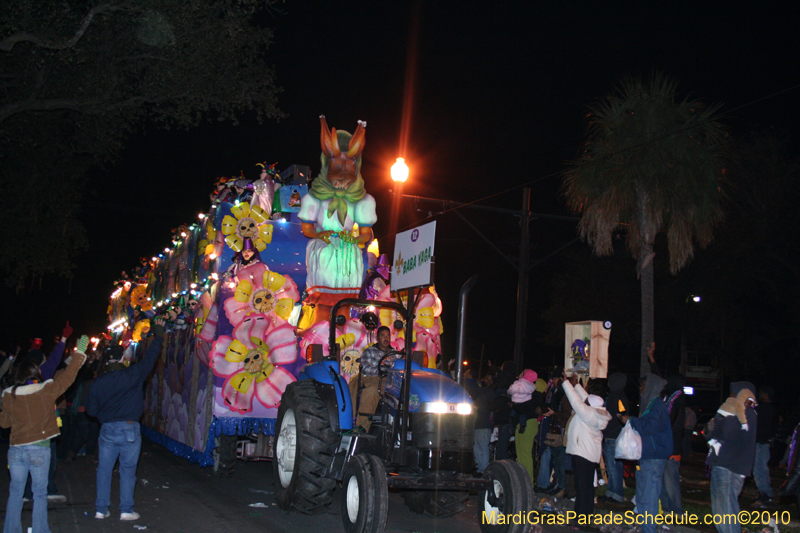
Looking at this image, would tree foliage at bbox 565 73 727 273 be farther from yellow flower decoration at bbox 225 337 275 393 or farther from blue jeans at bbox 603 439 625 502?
yellow flower decoration at bbox 225 337 275 393

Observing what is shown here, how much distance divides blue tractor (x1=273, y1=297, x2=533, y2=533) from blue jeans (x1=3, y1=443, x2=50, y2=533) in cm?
234

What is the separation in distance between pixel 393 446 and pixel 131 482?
2.86 metres

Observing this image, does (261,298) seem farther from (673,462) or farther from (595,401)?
(673,462)

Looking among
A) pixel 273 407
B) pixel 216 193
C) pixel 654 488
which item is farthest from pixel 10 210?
pixel 654 488

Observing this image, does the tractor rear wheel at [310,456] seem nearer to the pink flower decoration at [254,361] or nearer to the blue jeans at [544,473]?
the pink flower decoration at [254,361]

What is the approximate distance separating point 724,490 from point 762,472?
161 inches

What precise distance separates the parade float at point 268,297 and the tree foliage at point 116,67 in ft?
10.0

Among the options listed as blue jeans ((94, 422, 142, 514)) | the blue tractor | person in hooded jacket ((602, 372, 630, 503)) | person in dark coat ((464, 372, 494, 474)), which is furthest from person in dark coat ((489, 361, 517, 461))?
blue jeans ((94, 422, 142, 514))

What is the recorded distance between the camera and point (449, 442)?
6035 millimetres

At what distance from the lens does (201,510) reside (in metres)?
7.29

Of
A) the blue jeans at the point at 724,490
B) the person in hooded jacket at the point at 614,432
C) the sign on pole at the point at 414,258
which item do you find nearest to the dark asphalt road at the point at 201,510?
the person in hooded jacket at the point at 614,432

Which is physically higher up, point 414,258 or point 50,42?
point 50,42

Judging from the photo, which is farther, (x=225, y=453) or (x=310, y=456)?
(x=225, y=453)

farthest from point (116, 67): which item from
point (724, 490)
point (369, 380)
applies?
point (724, 490)
